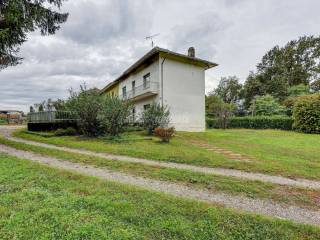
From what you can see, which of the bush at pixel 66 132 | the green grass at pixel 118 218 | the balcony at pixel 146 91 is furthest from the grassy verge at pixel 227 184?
the balcony at pixel 146 91

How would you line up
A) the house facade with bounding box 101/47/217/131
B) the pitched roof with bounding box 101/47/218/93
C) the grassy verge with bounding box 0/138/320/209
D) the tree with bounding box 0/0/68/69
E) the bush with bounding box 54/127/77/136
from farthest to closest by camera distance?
the house facade with bounding box 101/47/217/131 < the pitched roof with bounding box 101/47/218/93 < the bush with bounding box 54/127/77/136 < the tree with bounding box 0/0/68/69 < the grassy verge with bounding box 0/138/320/209

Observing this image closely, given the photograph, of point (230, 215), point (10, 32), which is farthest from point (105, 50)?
point (230, 215)

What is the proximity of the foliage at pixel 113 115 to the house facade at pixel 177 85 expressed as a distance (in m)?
3.89

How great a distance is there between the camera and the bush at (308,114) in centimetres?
1770

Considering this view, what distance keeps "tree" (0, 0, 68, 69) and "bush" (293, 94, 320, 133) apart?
20.2 m

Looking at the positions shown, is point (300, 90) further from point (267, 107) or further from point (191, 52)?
point (191, 52)

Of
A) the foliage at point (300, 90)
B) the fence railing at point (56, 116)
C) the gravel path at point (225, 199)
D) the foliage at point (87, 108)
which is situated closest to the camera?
the gravel path at point (225, 199)

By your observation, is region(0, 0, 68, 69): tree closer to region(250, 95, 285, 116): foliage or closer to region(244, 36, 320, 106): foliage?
region(250, 95, 285, 116): foliage

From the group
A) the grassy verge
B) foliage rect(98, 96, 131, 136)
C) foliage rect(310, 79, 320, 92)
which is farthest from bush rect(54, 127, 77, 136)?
foliage rect(310, 79, 320, 92)

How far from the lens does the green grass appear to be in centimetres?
264

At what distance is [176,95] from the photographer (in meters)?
18.3

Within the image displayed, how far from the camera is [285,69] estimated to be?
42.1 metres

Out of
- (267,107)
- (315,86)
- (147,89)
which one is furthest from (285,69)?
(147,89)

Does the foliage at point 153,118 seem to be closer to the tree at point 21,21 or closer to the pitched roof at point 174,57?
the pitched roof at point 174,57
